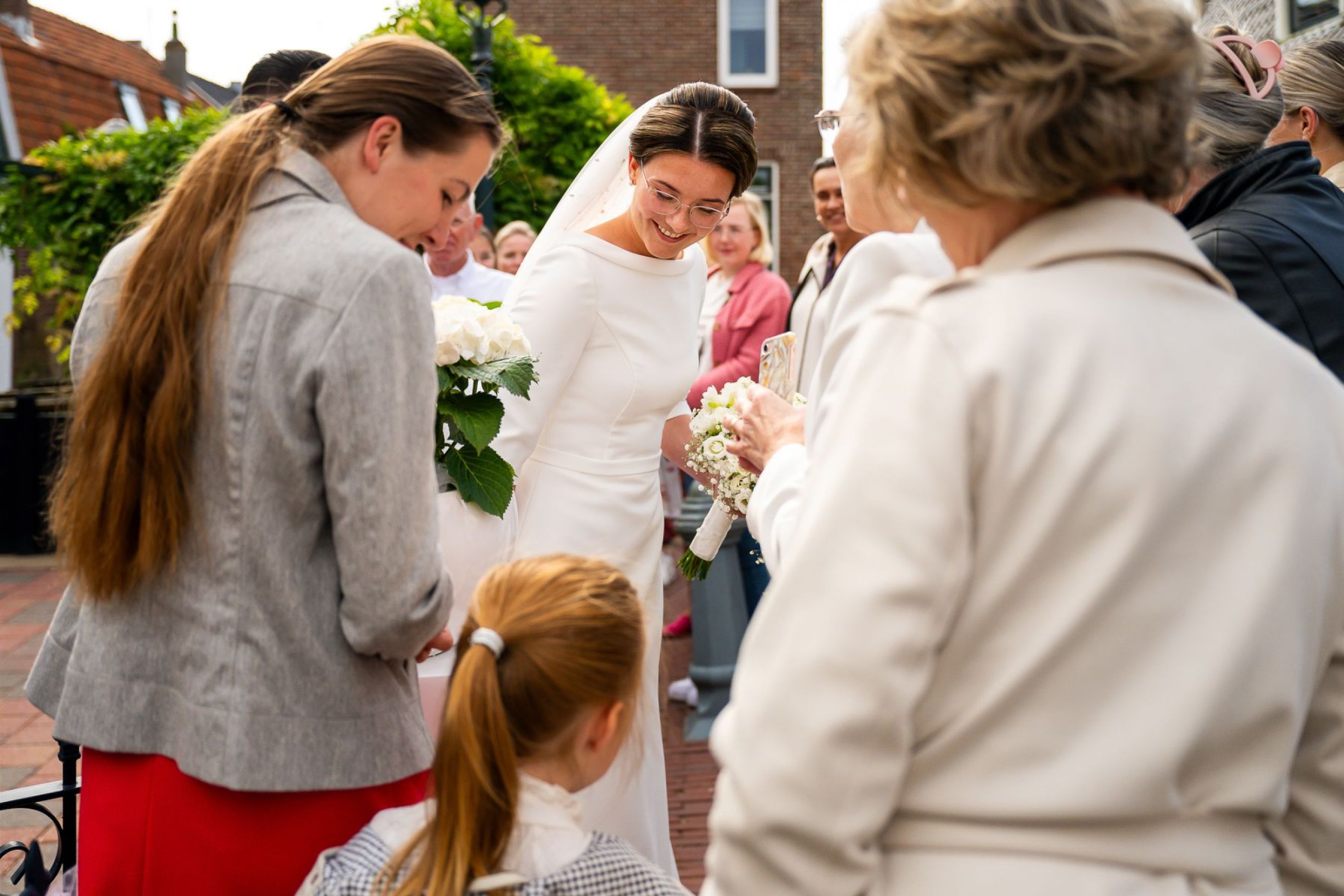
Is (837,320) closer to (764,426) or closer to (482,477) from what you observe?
(764,426)

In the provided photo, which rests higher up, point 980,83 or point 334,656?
point 980,83

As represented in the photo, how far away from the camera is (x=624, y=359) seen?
3.22 m

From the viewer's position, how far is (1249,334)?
1242 mm

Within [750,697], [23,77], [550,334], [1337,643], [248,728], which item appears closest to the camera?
[750,697]

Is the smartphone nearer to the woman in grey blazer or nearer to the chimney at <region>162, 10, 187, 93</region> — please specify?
the woman in grey blazer

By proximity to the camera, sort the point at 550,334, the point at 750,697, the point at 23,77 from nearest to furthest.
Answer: the point at 750,697 → the point at 550,334 → the point at 23,77

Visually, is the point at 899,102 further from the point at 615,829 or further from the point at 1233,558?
the point at 615,829

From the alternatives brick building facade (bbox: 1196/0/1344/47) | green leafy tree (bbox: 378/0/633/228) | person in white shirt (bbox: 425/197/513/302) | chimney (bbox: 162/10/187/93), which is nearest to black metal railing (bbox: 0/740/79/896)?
person in white shirt (bbox: 425/197/513/302)

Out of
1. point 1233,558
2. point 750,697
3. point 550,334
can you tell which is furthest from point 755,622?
point 550,334

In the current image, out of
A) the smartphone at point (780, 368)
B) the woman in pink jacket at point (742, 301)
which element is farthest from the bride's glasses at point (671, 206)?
the woman in pink jacket at point (742, 301)

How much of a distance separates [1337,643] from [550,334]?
206cm

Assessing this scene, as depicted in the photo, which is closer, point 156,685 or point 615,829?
point 156,685

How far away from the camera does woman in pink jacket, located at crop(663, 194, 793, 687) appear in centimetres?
686

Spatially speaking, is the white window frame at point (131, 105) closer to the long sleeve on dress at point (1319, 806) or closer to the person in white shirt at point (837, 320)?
the person in white shirt at point (837, 320)
